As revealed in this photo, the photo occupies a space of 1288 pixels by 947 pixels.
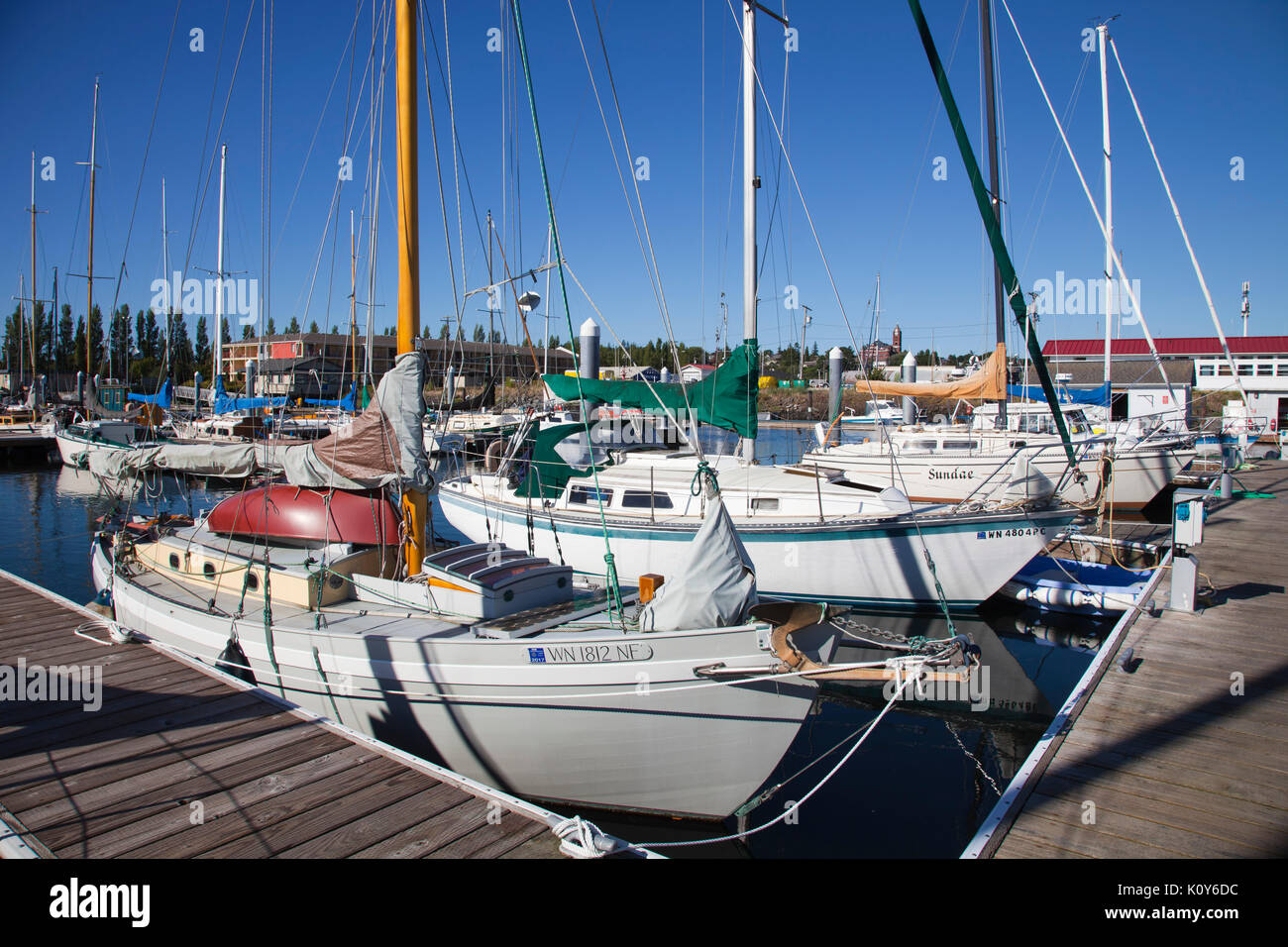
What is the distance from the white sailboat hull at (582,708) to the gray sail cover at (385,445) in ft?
5.75

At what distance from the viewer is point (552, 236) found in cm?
621

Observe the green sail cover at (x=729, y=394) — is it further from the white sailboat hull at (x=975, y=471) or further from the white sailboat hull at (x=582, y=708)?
the white sailboat hull at (x=582, y=708)

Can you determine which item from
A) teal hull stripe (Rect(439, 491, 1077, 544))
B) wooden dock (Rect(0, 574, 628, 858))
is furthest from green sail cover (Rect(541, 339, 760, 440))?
wooden dock (Rect(0, 574, 628, 858))

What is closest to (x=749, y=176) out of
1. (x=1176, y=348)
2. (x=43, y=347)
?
(x=1176, y=348)

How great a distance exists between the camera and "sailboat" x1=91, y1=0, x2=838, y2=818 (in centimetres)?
601

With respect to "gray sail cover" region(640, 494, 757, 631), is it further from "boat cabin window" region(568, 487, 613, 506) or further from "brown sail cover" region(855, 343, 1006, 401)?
"brown sail cover" region(855, 343, 1006, 401)

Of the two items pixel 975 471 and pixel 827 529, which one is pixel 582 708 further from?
pixel 975 471

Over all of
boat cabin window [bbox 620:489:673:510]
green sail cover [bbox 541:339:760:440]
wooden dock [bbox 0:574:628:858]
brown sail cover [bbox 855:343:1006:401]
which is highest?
brown sail cover [bbox 855:343:1006:401]

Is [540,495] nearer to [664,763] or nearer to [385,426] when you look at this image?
[385,426]

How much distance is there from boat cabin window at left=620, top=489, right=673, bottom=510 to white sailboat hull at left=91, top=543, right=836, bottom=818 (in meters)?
6.26

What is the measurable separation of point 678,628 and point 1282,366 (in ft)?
186

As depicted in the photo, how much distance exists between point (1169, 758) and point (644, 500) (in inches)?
342

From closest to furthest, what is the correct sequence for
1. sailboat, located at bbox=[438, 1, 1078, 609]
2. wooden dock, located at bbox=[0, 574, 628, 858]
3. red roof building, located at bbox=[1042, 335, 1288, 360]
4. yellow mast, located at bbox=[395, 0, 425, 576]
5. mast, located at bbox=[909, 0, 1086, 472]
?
1. wooden dock, located at bbox=[0, 574, 628, 858]
2. mast, located at bbox=[909, 0, 1086, 472]
3. yellow mast, located at bbox=[395, 0, 425, 576]
4. sailboat, located at bbox=[438, 1, 1078, 609]
5. red roof building, located at bbox=[1042, 335, 1288, 360]
